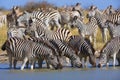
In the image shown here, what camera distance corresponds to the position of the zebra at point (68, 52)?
1539cm

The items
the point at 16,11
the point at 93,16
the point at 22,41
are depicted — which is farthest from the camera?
the point at 16,11

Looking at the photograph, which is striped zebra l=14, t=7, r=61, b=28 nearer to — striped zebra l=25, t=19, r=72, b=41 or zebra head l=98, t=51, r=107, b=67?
striped zebra l=25, t=19, r=72, b=41

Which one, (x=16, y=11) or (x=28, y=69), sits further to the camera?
(x=16, y=11)

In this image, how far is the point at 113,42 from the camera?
51.8ft

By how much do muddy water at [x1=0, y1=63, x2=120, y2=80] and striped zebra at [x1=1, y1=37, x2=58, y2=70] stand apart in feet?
1.05

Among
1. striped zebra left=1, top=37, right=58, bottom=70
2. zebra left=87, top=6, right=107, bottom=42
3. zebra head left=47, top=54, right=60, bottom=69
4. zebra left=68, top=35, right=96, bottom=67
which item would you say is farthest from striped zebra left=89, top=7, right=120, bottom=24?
zebra head left=47, top=54, right=60, bottom=69

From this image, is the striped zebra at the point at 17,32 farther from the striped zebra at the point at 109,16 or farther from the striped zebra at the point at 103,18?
the striped zebra at the point at 109,16

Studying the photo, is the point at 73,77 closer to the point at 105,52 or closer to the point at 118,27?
the point at 105,52

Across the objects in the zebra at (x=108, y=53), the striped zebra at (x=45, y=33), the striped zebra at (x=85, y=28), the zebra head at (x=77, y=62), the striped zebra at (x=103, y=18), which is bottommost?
the zebra head at (x=77, y=62)

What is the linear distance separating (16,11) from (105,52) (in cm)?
1262

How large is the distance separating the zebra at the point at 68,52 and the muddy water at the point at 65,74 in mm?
332

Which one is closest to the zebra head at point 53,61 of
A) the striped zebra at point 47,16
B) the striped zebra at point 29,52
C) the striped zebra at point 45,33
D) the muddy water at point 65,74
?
the striped zebra at point 29,52

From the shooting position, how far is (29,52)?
49.1ft

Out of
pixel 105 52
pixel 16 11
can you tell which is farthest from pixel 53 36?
pixel 16 11
